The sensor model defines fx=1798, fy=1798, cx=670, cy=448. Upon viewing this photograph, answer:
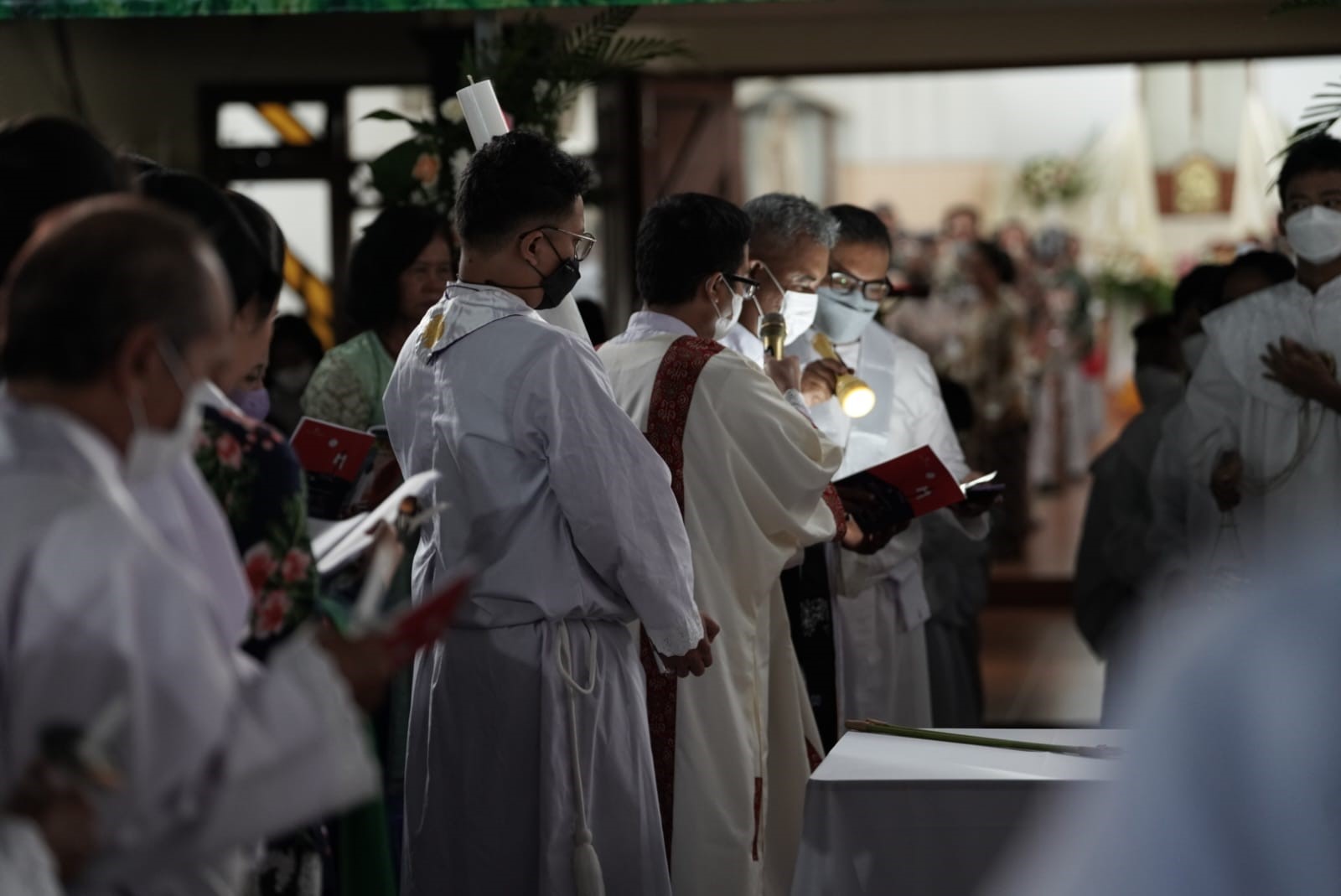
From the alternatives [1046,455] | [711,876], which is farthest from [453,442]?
[1046,455]

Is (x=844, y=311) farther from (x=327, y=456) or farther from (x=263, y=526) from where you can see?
(x=263, y=526)

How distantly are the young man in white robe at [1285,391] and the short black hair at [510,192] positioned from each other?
181cm

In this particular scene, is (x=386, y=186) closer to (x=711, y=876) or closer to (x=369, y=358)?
(x=369, y=358)

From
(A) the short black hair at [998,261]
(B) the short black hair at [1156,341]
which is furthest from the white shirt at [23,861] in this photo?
(A) the short black hair at [998,261]

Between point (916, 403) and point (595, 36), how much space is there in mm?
1297

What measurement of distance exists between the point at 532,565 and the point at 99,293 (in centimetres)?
146

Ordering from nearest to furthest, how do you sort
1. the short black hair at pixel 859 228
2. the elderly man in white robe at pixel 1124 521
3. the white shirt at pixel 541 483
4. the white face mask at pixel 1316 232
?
the white shirt at pixel 541 483
the white face mask at pixel 1316 232
the short black hair at pixel 859 228
the elderly man in white robe at pixel 1124 521

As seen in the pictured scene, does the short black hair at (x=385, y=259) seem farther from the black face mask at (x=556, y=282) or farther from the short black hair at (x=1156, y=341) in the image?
the short black hair at (x=1156, y=341)

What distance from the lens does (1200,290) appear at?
5.39m

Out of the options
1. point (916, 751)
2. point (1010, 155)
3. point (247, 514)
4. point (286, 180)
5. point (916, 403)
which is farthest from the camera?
point (1010, 155)

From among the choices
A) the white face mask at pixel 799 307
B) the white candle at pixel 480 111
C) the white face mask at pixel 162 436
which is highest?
the white candle at pixel 480 111

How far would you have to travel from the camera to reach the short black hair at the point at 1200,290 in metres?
5.21

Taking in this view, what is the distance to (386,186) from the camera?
473 centimetres

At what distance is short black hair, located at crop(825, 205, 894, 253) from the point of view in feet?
14.8
